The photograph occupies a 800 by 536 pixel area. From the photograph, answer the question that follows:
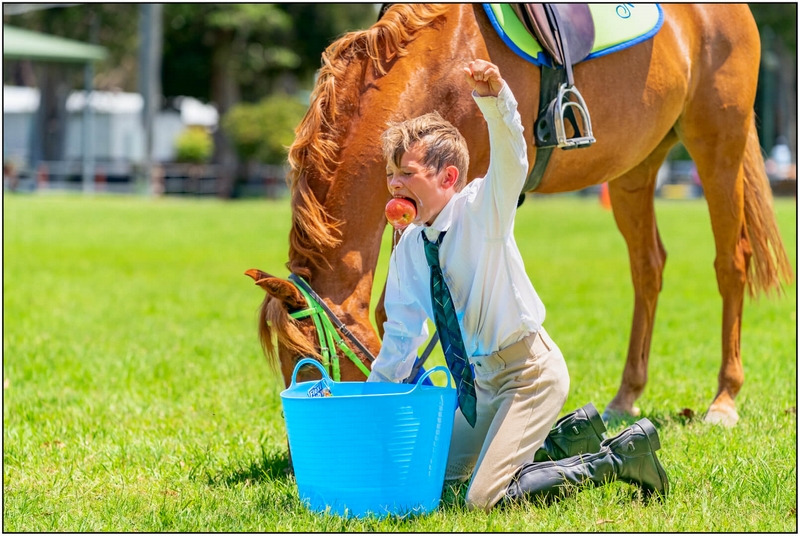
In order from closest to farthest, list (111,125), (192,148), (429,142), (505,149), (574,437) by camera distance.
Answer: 1. (505,149)
2. (429,142)
3. (574,437)
4. (192,148)
5. (111,125)

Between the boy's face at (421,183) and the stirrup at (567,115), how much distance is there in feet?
3.92

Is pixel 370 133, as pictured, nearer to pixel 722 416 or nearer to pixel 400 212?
pixel 400 212

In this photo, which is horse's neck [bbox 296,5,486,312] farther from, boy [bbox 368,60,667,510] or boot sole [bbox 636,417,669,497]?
boot sole [bbox 636,417,669,497]

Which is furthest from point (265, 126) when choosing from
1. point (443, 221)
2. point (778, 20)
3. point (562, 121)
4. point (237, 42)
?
point (443, 221)

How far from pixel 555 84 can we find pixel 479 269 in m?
1.52

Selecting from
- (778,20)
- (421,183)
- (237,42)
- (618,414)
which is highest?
(778,20)

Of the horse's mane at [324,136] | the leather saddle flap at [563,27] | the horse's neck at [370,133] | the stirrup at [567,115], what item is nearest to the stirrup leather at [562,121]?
the stirrup at [567,115]

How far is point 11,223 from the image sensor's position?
1791 cm

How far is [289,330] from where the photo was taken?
134 inches

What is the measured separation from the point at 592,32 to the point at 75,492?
3.13 m

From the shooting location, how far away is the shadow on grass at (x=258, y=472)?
3848 mm

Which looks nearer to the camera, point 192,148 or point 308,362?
point 308,362

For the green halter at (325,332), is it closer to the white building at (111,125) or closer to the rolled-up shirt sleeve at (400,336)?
the rolled-up shirt sleeve at (400,336)

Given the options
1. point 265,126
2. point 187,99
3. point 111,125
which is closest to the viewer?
point 265,126
